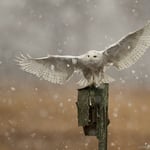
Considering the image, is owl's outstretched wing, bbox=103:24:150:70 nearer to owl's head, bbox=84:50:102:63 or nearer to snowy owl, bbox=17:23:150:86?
snowy owl, bbox=17:23:150:86

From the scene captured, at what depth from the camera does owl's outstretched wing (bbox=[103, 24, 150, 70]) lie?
291 centimetres

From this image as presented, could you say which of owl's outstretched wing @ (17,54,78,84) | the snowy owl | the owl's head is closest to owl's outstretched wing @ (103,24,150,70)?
the snowy owl

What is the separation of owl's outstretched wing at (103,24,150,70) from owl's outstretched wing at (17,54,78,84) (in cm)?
23

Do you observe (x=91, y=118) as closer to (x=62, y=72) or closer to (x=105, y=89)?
(x=105, y=89)

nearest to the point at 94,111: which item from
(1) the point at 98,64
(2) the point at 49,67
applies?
(1) the point at 98,64

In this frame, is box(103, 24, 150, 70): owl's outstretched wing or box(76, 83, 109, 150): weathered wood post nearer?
box(76, 83, 109, 150): weathered wood post

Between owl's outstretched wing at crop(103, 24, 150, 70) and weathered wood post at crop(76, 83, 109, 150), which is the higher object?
owl's outstretched wing at crop(103, 24, 150, 70)

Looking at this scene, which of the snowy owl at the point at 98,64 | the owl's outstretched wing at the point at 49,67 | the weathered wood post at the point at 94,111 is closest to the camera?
the weathered wood post at the point at 94,111

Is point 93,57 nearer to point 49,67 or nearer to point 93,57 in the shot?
point 93,57

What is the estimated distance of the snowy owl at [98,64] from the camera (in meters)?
2.82

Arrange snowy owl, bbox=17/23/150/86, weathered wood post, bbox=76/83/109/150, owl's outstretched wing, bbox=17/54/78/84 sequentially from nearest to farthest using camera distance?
1. weathered wood post, bbox=76/83/109/150
2. snowy owl, bbox=17/23/150/86
3. owl's outstretched wing, bbox=17/54/78/84

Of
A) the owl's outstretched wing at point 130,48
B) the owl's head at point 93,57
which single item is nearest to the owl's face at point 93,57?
the owl's head at point 93,57

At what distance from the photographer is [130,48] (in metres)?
2.95

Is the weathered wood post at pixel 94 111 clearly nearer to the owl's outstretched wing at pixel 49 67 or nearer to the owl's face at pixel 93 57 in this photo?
the owl's face at pixel 93 57
